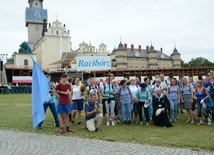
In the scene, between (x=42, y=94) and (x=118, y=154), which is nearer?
(x=118, y=154)

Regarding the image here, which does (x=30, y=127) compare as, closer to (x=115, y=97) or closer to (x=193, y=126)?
(x=115, y=97)

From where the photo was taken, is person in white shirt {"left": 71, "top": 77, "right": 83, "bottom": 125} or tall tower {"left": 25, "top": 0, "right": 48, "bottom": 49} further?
tall tower {"left": 25, "top": 0, "right": 48, "bottom": 49}

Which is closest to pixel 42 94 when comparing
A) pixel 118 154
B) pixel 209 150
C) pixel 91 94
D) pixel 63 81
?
pixel 63 81

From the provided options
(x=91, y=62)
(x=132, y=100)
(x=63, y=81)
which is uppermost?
(x=91, y=62)

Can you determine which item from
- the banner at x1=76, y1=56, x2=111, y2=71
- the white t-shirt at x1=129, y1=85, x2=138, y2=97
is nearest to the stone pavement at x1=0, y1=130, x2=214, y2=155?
the white t-shirt at x1=129, y1=85, x2=138, y2=97

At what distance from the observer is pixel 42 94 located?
10508 millimetres

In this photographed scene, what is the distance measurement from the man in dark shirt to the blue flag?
145 centimetres

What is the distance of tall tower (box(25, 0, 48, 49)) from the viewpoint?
106 metres

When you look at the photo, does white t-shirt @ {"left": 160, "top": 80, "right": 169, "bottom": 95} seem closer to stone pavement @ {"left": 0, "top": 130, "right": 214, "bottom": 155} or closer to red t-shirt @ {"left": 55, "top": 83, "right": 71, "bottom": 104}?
red t-shirt @ {"left": 55, "top": 83, "right": 71, "bottom": 104}

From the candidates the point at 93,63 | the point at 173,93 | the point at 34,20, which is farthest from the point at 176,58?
the point at 173,93

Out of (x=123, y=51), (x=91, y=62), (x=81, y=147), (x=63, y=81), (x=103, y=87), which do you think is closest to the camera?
(x=81, y=147)

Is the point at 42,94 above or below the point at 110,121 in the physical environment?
above

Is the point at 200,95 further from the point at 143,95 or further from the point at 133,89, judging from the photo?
the point at 133,89

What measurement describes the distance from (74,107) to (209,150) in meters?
6.00
